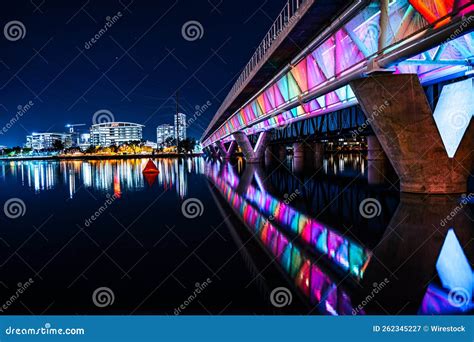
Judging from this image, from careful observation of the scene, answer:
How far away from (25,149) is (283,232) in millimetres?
195982

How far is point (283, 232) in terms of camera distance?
8969mm

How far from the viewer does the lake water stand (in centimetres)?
505

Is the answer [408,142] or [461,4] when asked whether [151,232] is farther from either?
[408,142]

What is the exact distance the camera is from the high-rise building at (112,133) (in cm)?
19300
